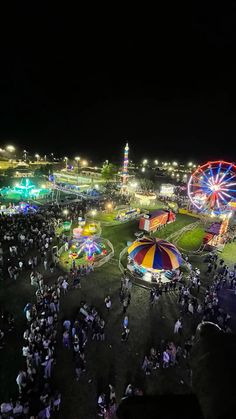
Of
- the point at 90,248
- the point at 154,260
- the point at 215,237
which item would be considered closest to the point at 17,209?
the point at 90,248

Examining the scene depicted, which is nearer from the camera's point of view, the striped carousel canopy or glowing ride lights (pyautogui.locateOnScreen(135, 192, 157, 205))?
the striped carousel canopy

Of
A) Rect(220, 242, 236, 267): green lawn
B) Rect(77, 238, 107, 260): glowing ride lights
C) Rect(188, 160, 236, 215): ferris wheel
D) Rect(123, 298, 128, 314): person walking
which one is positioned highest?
Rect(188, 160, 236, 215): ferris wheel

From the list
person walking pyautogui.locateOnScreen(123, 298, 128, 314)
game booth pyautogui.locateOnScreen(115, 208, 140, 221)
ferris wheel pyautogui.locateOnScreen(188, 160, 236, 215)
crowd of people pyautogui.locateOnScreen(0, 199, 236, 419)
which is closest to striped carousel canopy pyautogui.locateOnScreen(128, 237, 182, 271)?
crowd of people pyautogui.locateOnScreen(0, 199, 236, 419)

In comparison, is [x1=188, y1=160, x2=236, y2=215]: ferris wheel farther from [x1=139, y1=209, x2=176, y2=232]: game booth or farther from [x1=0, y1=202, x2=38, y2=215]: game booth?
[x1=0, y1=202, x2=38, y2=215]: game booth

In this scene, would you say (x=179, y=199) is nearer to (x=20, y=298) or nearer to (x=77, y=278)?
(x=77, y=278)

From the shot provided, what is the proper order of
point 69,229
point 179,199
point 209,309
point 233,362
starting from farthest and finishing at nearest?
point 179,199, point 69,229, point 209,309, point 233,362

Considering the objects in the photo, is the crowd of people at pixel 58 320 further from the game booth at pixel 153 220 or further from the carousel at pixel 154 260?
the game booth at pixel 153 220

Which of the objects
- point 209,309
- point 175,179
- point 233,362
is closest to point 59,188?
point 175,179

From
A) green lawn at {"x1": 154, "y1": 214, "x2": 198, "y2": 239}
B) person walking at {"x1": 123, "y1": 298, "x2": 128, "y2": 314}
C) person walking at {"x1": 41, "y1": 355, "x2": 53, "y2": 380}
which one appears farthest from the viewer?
green lawn at {"x1": 154, "y1": 214, "x2": 198, "y2": 239}
